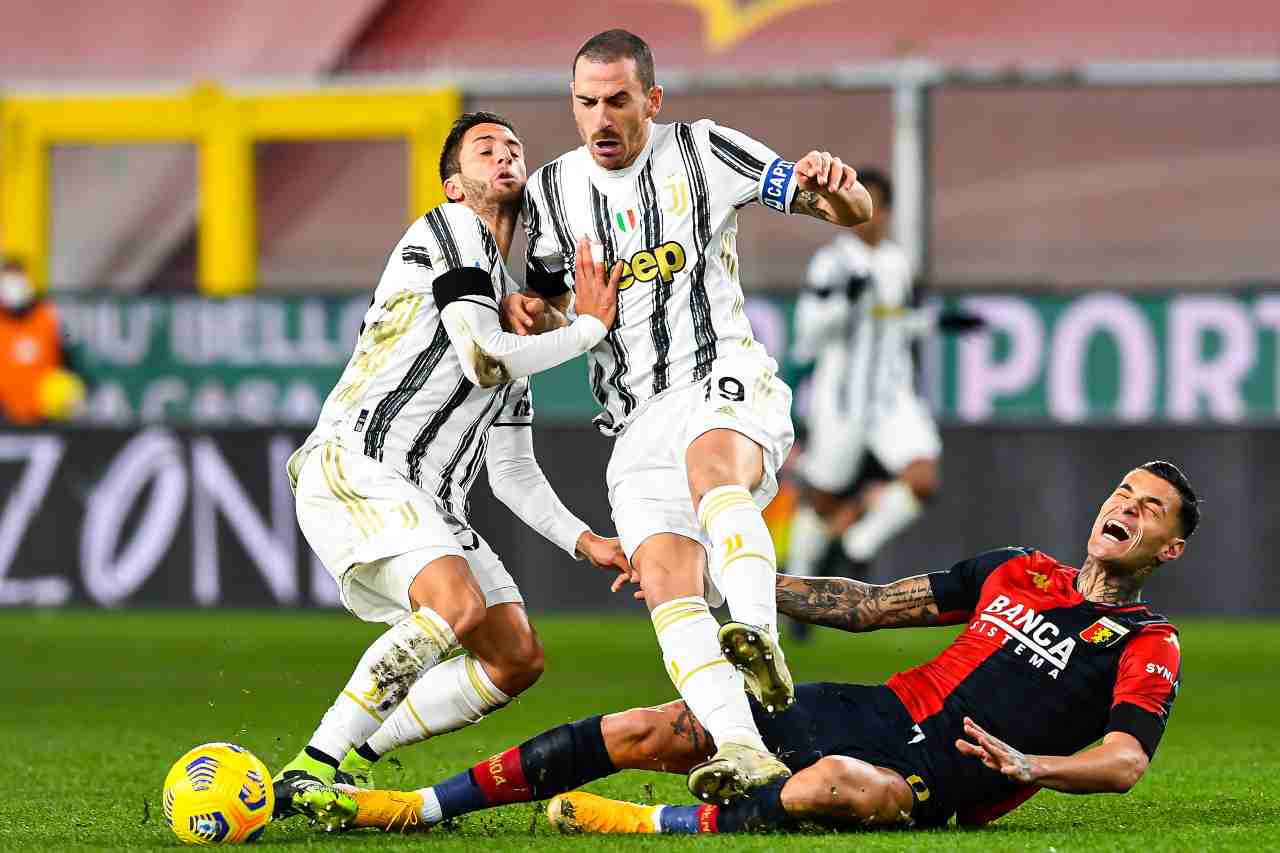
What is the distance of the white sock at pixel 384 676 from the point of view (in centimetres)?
542

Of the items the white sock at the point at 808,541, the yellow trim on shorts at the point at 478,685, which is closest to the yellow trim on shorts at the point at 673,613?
the yellow trim on shorts at the point at 478,685

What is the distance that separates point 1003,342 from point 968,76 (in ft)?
7.23

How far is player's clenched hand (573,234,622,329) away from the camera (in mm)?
5742

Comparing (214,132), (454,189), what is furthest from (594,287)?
(214,132)

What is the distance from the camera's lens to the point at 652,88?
586cm

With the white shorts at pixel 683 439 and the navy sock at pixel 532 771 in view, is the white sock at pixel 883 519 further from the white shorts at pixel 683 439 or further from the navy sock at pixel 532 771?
the navy sock at pixel 532 771

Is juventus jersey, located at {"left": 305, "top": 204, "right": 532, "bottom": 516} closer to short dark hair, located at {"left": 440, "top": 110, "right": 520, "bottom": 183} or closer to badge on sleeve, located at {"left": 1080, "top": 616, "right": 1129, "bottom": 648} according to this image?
short dark hair, located at {"left": 440, "top": 110, "right": 520, "bottom": 183}

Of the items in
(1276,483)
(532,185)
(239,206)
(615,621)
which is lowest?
(615,621)

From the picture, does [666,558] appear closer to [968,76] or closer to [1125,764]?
[1125,764]

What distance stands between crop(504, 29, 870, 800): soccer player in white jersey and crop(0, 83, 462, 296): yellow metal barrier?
462 inches

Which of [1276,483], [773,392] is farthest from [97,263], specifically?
[773,392]

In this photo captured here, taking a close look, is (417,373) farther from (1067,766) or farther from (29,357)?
(29,357)

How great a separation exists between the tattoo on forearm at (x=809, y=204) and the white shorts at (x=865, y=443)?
5825 millimetres

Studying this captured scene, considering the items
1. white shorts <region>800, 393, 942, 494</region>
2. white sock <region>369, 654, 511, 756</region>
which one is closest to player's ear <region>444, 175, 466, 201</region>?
white sock <region>369, 654, 511, 756</region>
